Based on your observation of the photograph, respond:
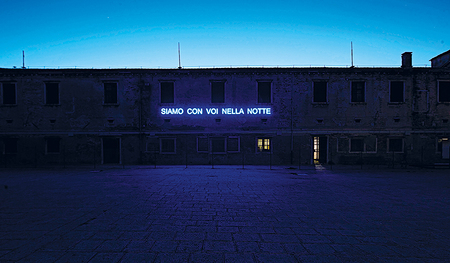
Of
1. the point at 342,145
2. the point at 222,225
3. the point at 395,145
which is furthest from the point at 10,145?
the point at 395,145

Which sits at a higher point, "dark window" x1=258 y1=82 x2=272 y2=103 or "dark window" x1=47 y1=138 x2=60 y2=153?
"dark window" x1=258 y1=82 x2=272 y2=103

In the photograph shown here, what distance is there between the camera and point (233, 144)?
18703 mm

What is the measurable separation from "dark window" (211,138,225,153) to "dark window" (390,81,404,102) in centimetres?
1472

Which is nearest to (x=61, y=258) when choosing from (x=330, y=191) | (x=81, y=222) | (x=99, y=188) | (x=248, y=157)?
(x=81, y=222)

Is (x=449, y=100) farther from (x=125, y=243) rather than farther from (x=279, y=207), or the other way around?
(x=125, y=243)

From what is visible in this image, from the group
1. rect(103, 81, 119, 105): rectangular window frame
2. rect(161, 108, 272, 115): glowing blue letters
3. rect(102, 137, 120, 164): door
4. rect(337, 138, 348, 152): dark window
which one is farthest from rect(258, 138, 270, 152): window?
rect(103, 81, 119, 105): rectangular window frame

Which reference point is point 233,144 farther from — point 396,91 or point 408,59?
point 408,59

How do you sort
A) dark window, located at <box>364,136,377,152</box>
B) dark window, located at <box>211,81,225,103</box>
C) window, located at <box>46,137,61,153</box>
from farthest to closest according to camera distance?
dark window, located at <box>211,81,225,103</box> < window, located at <box>46,137,61,153</box> < dark window, located at <box>364,136,377,152</box>

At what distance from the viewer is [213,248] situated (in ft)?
12.9

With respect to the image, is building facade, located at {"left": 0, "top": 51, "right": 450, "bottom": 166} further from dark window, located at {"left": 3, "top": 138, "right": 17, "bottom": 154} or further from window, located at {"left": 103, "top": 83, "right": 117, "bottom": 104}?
window, located at {"left": 103, "top": 83, "right": 117, "bottom": 104}

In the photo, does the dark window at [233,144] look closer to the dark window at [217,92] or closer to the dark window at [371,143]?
the dark window at [217,92]

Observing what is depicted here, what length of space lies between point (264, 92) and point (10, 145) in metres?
22.0

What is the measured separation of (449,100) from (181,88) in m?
22.5

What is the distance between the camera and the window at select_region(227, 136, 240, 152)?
18688mm
